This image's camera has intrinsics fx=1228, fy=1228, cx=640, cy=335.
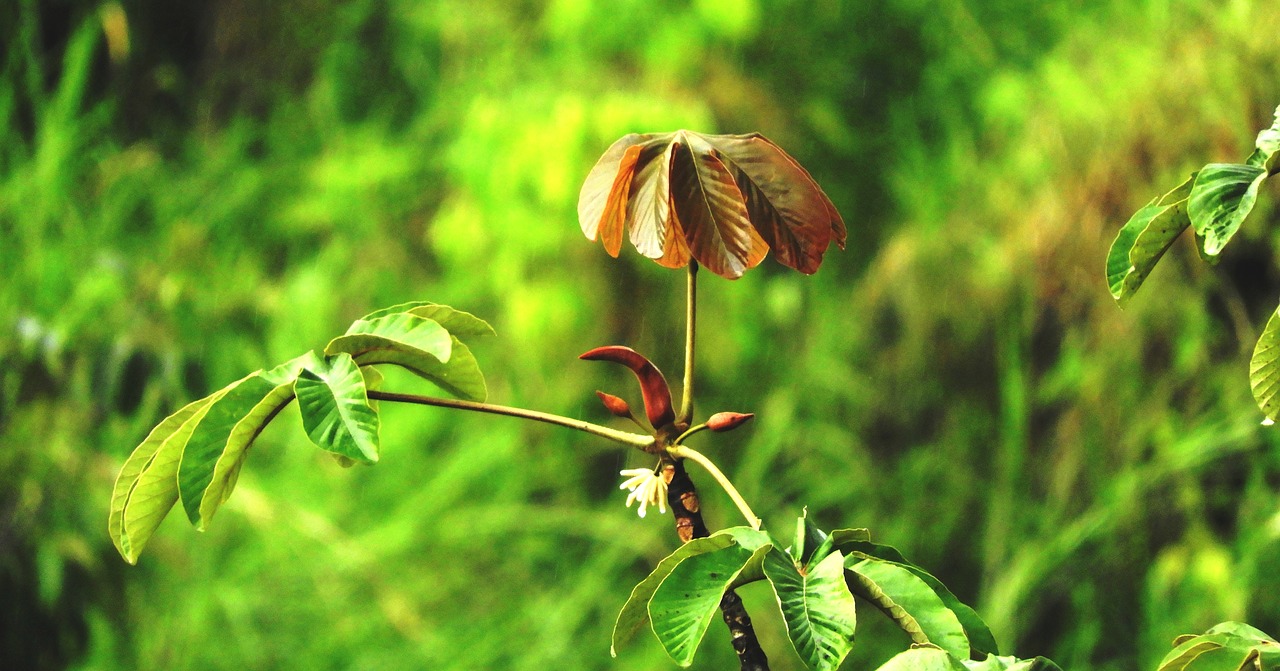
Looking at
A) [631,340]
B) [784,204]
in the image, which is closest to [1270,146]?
[784,204]

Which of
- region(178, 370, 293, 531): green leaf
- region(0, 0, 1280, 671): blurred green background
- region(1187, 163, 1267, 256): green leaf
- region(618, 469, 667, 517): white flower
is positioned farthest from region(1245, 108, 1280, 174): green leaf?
region(0, 0, 1280, 671): blurred green background

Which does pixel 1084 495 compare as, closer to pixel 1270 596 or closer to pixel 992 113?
pixel 1270 596

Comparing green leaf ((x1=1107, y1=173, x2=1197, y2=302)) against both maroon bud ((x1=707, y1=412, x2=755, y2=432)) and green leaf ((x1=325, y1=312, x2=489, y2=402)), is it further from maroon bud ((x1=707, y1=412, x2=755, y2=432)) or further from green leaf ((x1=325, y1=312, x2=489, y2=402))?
green leaf ((x1=325, y1=312, x2=489, y2=402))

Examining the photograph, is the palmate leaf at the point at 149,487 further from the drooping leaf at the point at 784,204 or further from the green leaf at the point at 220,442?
the drooping leaf at the point at 784,204

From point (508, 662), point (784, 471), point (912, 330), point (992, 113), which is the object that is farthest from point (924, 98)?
point (508, 662)

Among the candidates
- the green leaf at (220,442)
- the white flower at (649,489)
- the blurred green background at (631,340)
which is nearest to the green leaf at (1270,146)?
the white flower at (649,489)

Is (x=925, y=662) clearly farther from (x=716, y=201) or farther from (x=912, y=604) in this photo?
(x=716, y=201)

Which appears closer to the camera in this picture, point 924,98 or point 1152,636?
point 1152,636
